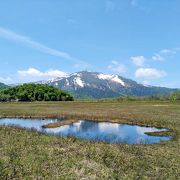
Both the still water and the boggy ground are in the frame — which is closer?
the boggy ground

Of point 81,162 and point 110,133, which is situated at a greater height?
point 81,162

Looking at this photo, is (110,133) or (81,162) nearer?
(81,162)

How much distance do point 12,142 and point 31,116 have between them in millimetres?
47284

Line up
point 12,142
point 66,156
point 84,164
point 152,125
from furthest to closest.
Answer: point 152,125
point 12,142
point 66,156
point 84,164

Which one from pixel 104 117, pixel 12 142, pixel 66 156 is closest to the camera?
pixel 66 156

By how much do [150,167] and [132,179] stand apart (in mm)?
3971

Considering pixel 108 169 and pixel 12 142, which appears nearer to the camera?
pixel 108 169

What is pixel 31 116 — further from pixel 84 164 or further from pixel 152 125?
pixel 84 164

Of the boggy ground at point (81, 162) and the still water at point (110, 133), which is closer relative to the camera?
the boggy ground at point (81, 162)

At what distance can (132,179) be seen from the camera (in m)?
17.1

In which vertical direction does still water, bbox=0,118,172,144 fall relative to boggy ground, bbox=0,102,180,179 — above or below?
Result: below

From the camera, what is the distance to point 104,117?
69875 millimetres

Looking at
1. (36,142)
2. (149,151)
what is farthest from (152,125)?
(36,142)

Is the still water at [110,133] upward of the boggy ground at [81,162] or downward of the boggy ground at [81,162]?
downward
